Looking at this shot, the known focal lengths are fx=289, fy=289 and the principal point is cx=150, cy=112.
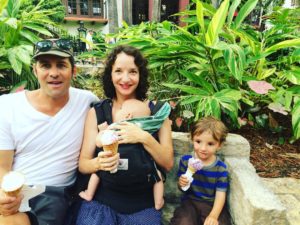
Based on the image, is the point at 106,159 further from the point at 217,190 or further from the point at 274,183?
the point at 274,183

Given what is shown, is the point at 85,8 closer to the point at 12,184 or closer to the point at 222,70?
the point at 222,70

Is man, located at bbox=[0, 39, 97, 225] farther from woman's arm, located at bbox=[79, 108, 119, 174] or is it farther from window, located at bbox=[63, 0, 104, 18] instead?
window, located at bbox=[63, 0, 104, 18]

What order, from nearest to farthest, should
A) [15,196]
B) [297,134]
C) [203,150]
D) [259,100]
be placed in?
[15,196]
[203,150]
[297,134]
[259,100]

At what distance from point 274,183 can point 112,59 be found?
1.75 m

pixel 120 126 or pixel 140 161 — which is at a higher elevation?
pixel 120 126

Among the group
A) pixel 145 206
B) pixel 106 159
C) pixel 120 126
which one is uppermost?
pixel 120 126

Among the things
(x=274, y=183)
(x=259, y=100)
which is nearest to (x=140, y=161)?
(x=274, y=183)

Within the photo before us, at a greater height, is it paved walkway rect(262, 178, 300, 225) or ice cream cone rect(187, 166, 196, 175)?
ice cream cone rect(187, 166, 196, 175)

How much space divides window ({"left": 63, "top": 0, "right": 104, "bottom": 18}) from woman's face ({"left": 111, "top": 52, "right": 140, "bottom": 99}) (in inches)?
778

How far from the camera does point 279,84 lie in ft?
9.98

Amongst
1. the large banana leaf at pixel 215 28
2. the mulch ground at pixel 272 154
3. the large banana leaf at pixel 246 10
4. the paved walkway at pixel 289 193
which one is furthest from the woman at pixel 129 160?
the large banana leaf at pixel 246 10

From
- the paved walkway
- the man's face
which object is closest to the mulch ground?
the paved walkway

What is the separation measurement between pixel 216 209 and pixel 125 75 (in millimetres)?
1146

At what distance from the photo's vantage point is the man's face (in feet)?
6.34
